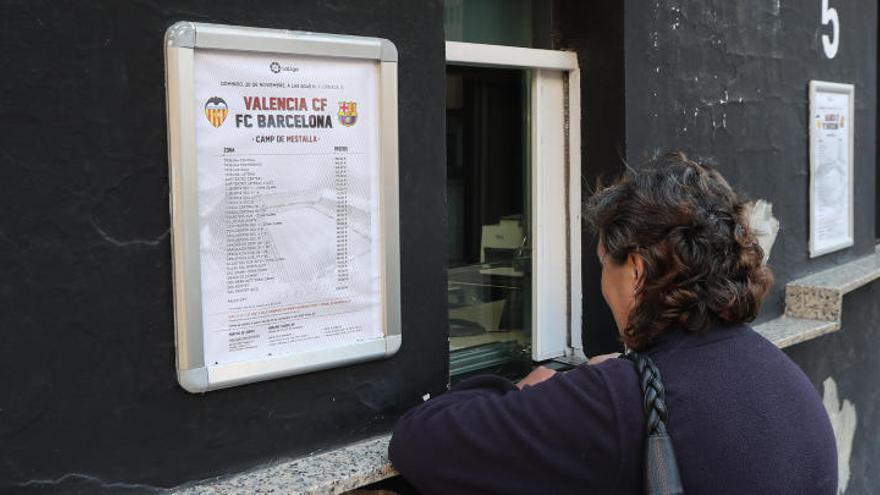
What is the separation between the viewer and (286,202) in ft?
7.50

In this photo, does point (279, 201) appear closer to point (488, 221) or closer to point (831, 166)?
point (488, 221)

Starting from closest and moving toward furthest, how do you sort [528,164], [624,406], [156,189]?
1. [624,406]
2. [156,189]
3. [528,164]

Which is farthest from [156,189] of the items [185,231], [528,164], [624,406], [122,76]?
[528,164]

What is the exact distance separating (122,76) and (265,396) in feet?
2.88

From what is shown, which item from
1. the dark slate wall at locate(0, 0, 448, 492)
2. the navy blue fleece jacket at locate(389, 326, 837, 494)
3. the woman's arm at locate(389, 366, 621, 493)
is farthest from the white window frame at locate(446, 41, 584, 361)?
the navy blue fleece jacket at locate(389, 326, 837, 494)

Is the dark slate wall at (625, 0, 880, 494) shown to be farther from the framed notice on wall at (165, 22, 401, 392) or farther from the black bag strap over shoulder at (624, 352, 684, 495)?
the black bag strap over shoulder at (624, 352, 684, 495)

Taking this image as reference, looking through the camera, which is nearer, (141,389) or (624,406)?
(624,406)

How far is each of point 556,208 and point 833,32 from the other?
2.53 metres

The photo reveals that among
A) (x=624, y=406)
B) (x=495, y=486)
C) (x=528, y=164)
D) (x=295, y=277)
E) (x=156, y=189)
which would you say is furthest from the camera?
(x=528, y=164)

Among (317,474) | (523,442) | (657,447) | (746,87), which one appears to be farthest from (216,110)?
(746,87)

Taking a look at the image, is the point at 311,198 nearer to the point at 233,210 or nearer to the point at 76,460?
the point at 233,210

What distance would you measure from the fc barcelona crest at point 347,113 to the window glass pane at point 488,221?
81cm

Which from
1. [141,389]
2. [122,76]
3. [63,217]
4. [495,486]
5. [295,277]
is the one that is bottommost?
[495,486]

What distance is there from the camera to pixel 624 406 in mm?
1782
